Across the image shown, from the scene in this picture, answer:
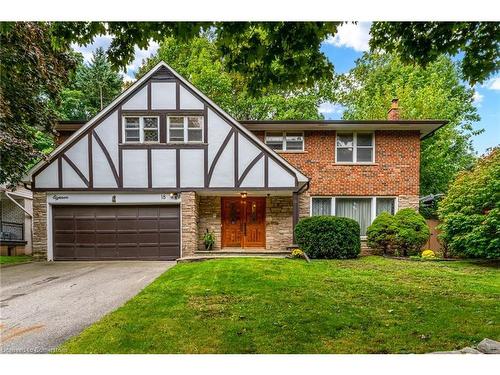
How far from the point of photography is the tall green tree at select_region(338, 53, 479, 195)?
Result: 485 inches

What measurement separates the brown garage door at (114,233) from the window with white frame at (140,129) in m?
1.86

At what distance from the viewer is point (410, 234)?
Result: 323 inches

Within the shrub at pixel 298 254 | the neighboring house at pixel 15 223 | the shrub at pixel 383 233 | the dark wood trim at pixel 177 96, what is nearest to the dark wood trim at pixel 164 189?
the shrub at pixel 298 254

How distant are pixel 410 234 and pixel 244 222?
4.68 metres

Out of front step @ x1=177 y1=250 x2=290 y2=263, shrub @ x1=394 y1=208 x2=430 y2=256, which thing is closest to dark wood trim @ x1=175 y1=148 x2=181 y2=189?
front step @ x1=177 y1=250 x2=290 y2=263

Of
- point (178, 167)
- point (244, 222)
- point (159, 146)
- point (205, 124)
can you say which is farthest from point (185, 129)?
point (244, 222)

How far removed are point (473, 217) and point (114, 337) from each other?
25.8 feet

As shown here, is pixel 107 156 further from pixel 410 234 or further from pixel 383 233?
pixel 410 234

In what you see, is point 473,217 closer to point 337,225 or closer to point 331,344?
point 337,225

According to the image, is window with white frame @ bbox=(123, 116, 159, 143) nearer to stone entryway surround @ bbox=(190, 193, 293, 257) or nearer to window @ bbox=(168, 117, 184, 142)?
window @ bbox=(168, 117, 184, 142)

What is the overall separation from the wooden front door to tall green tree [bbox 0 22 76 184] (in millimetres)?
5104

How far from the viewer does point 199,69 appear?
12508mm
